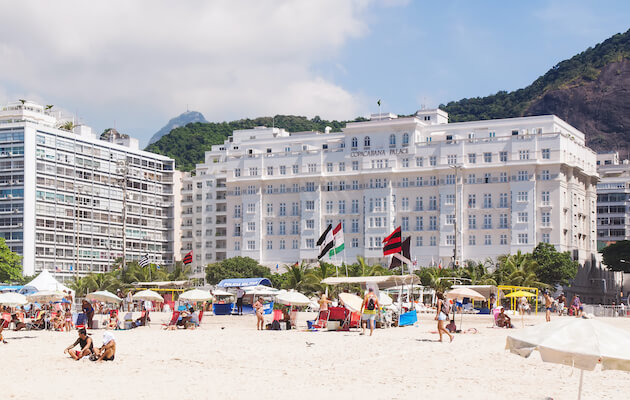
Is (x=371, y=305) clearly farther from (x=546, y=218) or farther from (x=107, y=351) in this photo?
(x=546, y=218)

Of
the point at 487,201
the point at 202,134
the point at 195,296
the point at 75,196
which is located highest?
the point at 202,134

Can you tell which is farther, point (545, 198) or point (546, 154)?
point (546, 154)

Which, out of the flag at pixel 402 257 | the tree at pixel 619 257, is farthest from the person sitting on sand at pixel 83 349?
the tree at pixel 619 257

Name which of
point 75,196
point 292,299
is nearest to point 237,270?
point 75,196

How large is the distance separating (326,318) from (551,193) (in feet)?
210

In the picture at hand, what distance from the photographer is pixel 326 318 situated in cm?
3866

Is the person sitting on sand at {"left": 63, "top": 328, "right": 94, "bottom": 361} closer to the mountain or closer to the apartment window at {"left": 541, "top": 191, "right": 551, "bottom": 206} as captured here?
the apartment window at {"left": 541, "top": 191, "right": 551, "bottom": 206}

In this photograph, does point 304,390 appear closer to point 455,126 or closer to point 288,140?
point 455,126

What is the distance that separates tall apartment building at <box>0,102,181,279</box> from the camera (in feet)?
366

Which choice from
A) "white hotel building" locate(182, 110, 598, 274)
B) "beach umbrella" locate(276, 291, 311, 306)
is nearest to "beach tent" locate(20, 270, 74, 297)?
"beach umbrella" locate(276, 291, 311, 306)

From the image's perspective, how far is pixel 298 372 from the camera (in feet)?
76.3

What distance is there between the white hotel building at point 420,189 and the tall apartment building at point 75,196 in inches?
694

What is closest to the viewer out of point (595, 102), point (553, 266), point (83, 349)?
point (83, 349)

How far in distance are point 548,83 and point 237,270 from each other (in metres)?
94.2
